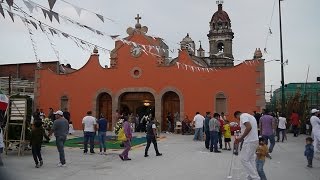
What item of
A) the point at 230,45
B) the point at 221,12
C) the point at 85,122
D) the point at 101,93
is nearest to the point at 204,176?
the point at 85,122

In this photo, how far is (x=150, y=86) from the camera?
27.1m

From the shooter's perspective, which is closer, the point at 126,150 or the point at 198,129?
the point at 126,150

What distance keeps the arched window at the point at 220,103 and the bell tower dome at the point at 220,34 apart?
1270 inches

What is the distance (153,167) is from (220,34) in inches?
1935

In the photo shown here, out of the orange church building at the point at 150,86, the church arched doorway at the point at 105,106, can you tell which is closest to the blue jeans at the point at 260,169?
the orange church building at the point at 150,86

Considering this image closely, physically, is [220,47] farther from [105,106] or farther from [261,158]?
[261,158]

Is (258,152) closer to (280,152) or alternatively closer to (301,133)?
(280,152)

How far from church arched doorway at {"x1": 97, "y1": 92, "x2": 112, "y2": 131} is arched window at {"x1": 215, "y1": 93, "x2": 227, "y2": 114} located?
7739 millimetres

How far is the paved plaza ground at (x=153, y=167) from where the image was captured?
9.73 meters

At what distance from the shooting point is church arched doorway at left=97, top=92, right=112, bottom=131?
92.9 ft

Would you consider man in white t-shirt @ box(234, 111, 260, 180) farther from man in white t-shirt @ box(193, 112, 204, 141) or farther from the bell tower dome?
the bell tower dome

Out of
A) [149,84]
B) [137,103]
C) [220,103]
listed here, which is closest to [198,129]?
[220,103]

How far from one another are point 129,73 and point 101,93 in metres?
2.57

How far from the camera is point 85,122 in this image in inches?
555
